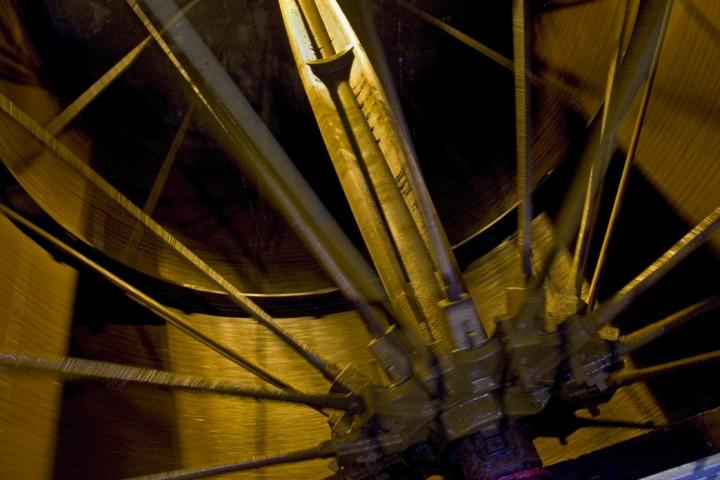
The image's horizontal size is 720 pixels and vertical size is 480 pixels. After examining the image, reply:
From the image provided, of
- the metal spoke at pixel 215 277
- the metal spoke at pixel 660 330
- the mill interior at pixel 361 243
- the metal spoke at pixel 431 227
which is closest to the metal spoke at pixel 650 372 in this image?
the mill interior at pixel 361 243

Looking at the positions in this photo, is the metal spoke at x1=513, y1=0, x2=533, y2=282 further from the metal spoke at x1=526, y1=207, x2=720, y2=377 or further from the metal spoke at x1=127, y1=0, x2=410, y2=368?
the metal spoke at x1=127, y1=0, x2=410, y2=368

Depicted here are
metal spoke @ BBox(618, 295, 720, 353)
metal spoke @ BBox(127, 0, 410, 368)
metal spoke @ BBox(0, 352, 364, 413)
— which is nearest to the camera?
metal spoke @ BBox(0, 352, 364, 413)

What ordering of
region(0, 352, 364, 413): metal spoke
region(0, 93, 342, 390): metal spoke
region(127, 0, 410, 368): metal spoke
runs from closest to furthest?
region(0, 352, 364, 413): metal spoke
region(127, 0, 410, 368): metal spoke
region(0, 93, 342, 390): metal spoke

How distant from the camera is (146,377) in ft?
7.44

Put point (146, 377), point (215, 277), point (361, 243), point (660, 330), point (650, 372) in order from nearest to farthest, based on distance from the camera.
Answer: point (146, 377), point (660, 330), point (650, 372), point (215, 277), point (361, 243)

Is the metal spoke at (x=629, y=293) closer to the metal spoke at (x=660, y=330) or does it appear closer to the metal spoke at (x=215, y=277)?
the metal spoke at (x=660, y=330)

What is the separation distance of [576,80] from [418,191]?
2.64m

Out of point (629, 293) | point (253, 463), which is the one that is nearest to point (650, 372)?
point (629, 293)

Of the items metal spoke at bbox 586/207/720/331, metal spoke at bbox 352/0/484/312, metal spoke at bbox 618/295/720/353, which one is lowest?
metal spoke at bbox 618/295/720/353

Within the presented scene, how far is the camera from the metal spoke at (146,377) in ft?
7.26

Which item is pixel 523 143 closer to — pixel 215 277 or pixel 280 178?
pixel 280 178

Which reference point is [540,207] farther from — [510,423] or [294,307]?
[510,423]

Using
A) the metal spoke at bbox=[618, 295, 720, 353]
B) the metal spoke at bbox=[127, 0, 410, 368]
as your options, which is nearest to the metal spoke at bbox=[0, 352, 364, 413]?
the metal spoke at bbox=[127, 0, 410, 368]

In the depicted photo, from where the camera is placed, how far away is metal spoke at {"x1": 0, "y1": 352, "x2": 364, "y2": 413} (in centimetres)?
221
